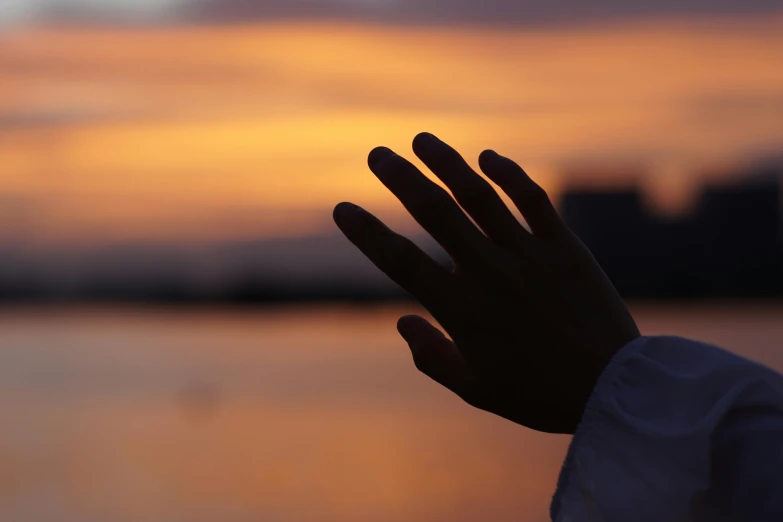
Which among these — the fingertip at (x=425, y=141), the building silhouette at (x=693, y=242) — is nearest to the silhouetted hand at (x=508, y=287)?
the fingertip at (x=425, y=141)

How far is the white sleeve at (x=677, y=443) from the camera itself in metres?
1.46

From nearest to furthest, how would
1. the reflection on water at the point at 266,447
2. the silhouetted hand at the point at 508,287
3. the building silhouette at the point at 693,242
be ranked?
the silhouetted hand at the point at 508,287, the reflection on water at the point at 266,447, the building silhouette at the point at 693,242

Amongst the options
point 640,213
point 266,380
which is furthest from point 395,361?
point 640,213

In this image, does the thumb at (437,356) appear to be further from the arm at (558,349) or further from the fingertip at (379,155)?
the fingertip at (379,155)

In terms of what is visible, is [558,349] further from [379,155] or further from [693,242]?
[693,242]

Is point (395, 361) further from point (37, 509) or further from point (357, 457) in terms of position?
point (37, 509)

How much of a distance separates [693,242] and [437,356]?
104792 millimetres

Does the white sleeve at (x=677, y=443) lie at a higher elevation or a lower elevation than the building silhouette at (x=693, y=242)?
Answer: higher

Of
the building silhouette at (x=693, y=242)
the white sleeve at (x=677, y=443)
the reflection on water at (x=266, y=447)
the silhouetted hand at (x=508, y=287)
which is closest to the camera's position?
the white sleeve at (x=677, y=443)

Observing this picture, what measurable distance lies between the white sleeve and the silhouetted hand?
5 centimetres

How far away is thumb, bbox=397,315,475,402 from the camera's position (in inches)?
64.1

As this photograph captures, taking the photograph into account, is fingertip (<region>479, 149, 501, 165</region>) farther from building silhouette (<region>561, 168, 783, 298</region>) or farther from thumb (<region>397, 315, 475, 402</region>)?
building silhouette (<region>561, 168, 783, 298</region>)

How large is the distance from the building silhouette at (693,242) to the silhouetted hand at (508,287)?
9216 centimetres

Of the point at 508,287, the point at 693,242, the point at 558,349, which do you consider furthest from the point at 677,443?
the point at 693,242
